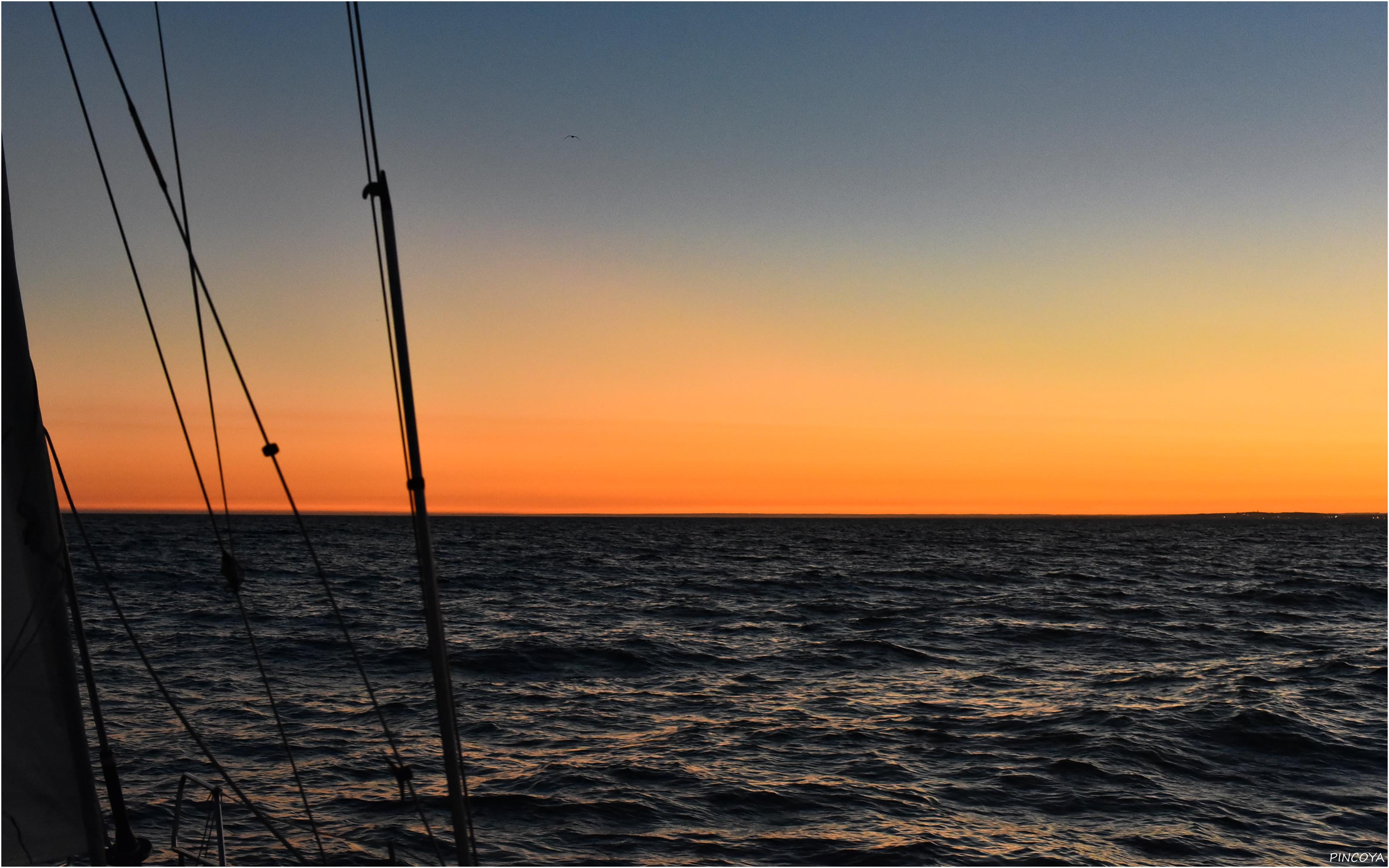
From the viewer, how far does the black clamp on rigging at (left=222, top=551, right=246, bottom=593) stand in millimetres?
5328

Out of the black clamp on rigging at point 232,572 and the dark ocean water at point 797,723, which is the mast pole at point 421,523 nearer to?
the black clamp on rigging at point 232,572

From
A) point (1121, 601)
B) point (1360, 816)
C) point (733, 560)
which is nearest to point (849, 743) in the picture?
point (1360, 816)

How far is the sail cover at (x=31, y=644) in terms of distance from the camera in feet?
15.1

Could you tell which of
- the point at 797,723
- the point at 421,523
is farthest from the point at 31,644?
the point at 797,723

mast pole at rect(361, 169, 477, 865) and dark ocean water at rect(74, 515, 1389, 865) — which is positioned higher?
mast pole at rect(361, 169, 477, 865)

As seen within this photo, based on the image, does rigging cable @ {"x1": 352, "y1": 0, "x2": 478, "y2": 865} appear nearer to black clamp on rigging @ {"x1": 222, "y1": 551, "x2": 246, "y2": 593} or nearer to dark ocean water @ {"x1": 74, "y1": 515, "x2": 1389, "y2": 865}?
black clamp on rigging @ {"x1": 222, "y1": 551, "x2": 246, "y2": 593}

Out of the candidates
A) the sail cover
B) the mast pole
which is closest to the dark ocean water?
the sail cover

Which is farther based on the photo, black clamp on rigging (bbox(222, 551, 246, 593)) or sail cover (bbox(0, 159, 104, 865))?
black clamp on rigging (bbox(222, 551, 246, 593))

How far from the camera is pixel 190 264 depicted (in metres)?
5.45

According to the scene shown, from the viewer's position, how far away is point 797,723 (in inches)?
738

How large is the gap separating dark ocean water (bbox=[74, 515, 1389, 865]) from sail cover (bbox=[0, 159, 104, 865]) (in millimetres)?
8186

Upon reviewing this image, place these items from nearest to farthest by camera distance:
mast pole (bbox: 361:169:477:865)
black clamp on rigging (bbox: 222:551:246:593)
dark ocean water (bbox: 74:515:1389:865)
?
mast pole (bbox: 361:169:477:865) < black clamp on rigging (bbox: 222:551:246:593) < dark ocean water (bbox: 74:515:1389:865)

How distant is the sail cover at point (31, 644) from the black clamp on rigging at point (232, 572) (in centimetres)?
74

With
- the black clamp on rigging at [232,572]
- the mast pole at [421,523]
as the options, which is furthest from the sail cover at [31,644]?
the mast pole at [421,523]
